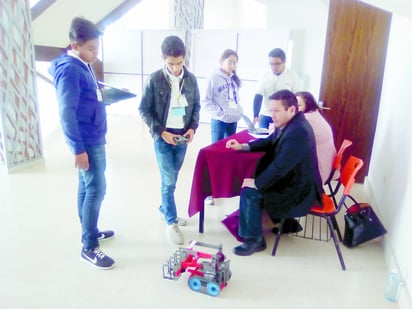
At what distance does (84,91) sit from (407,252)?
193 cm

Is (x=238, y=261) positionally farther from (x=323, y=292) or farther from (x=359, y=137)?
(x=359, y=137)

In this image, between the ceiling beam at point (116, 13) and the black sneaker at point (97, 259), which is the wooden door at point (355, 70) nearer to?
the black sneaker at point (97, 259)

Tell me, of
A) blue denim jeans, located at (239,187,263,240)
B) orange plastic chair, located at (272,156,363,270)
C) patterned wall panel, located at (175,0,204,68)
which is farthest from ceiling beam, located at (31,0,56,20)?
orange plastic chair, located at (272,156,363,270)

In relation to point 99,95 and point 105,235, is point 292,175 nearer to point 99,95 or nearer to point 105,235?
point 99,95

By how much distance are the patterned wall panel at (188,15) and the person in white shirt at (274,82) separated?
330 cm

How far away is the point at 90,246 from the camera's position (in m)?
2.13

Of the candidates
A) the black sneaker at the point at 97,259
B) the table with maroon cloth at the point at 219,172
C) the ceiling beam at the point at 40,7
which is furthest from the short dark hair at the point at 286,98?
the ceiling beam at the point at 40,7

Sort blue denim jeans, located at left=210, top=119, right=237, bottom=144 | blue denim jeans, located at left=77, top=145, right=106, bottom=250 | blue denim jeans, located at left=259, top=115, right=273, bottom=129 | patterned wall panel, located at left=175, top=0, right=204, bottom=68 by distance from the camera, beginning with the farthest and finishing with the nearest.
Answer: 1. patterned wall panel, located at left=175, top=0, right=204, bottom=68
2. blue denim jeans, located at left=259, top=115, right=273, bottom=129
3. blue denim jeans, located at left=210, top=119, right=237, bottom=144
4. blue denim jeans, located at left=77, top=145, right=106, bottom=250

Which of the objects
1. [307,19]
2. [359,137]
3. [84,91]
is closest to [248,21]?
[307,19]

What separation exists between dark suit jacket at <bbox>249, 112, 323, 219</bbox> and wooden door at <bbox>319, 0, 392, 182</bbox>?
1.56 m

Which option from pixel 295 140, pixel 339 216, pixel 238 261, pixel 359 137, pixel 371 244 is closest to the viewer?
pixel 295 140

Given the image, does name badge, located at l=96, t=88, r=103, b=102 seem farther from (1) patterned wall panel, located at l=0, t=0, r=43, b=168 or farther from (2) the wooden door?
(2) the wooden door

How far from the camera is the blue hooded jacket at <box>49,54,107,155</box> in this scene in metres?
1.75

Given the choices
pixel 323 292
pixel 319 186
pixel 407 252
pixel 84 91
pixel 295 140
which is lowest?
pixel 323 292
